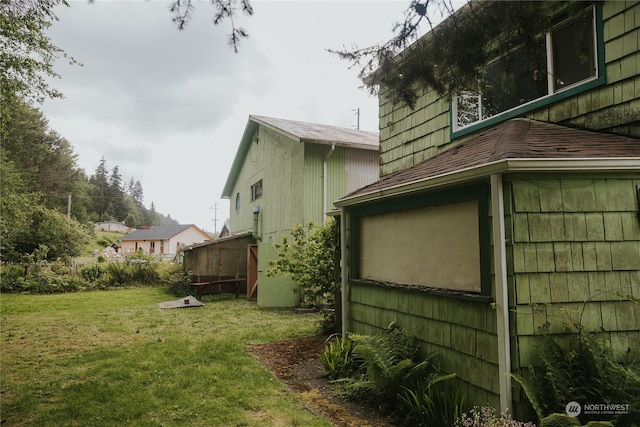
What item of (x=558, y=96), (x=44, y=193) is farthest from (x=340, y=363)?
(x=44, y=193)

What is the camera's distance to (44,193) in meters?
33.7

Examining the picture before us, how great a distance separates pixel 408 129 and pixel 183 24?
4676mm

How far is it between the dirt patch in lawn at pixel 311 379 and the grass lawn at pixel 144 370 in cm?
19

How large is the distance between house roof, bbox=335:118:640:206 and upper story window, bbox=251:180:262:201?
35.8 feet

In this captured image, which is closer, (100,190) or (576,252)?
(576,252)

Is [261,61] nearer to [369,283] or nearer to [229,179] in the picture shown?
[369,283]

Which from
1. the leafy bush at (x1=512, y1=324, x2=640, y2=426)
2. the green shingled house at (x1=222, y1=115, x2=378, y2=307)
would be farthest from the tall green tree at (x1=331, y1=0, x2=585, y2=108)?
the green shingled house at (x1=222, y1=115, x2=378, y2=307)

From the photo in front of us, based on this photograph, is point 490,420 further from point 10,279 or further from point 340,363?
point 10,279

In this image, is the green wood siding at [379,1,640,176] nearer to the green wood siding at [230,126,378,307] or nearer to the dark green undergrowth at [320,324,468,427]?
the dark green undergrowth at [320,324,468,427]

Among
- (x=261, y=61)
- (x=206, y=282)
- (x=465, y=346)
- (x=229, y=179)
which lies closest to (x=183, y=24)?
(x=261, y=61)

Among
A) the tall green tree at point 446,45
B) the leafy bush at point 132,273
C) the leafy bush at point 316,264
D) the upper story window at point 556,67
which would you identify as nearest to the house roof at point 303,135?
the leafy bush at point 316,264

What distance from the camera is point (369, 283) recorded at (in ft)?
17.0

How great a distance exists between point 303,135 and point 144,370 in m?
7.45

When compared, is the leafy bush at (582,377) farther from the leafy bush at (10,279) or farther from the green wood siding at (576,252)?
the leafy bush at (10,279)
